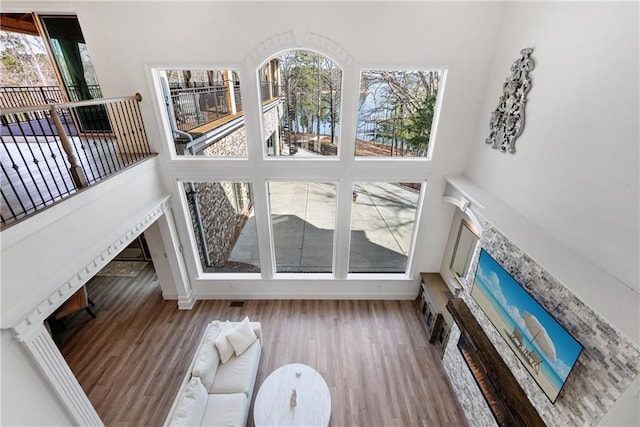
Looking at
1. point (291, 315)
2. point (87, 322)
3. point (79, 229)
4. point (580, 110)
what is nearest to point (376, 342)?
point (291, 315)

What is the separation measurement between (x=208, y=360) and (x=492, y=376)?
11.7 ft

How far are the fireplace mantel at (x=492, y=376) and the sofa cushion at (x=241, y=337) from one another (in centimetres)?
304

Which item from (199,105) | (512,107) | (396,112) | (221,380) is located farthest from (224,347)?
(512,107)

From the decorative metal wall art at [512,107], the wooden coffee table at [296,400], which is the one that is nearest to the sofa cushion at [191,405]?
the wooden coffee table at [296,400]

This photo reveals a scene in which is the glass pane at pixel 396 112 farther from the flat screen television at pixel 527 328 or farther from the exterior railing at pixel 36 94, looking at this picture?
the exterior railing at pixel 36 94

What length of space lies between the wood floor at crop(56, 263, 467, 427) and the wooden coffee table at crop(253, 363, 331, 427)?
45 cm

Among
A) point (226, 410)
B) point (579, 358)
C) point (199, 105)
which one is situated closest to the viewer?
point (579, 358)

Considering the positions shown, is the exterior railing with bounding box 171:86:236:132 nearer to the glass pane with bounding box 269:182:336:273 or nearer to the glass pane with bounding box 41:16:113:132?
the glass pane with bounding box 41:16:113:132

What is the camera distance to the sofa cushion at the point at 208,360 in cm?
350

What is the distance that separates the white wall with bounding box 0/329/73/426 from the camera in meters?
2.17

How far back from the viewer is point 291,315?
5230 mm

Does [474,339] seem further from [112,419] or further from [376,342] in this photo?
[112,419]

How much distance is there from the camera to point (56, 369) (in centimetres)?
257

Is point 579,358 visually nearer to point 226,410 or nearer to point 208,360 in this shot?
point 226,410
